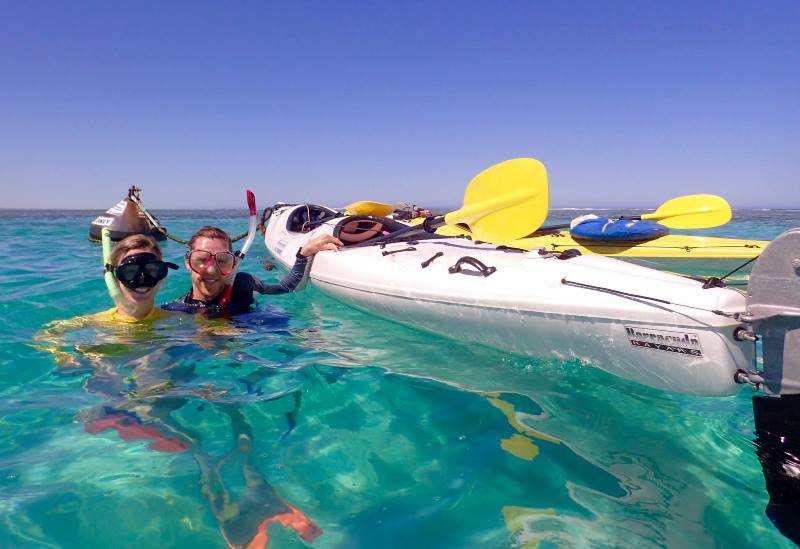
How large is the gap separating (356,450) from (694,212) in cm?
665

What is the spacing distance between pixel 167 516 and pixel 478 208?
3.82m

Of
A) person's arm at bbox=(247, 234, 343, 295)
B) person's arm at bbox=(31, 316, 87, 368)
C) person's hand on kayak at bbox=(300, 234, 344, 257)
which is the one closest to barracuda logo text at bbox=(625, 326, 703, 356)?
person's arm at bbox=(247, 234, 343, 295)

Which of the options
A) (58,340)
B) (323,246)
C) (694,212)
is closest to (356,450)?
(58,340)

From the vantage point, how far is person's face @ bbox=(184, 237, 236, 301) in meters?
3.80

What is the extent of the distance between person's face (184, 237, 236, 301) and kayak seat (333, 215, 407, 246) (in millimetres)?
2154

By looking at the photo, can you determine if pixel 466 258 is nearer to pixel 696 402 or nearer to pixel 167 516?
pixel 696 402

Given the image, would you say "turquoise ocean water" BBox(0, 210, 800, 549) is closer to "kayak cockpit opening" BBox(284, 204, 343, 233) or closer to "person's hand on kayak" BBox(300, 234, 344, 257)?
"person's hand on kayak" BBox(300, 234, 344, 257)

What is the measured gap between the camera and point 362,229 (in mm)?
6215

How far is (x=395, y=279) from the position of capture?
434cm

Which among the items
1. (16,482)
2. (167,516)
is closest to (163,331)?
(16,482)

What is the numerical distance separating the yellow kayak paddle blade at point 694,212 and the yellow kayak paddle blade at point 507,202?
3.39m

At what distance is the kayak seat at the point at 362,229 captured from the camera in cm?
601

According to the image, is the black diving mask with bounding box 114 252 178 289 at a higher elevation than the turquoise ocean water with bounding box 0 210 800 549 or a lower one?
higher

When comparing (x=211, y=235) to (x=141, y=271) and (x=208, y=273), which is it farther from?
(x=141, y=271)
